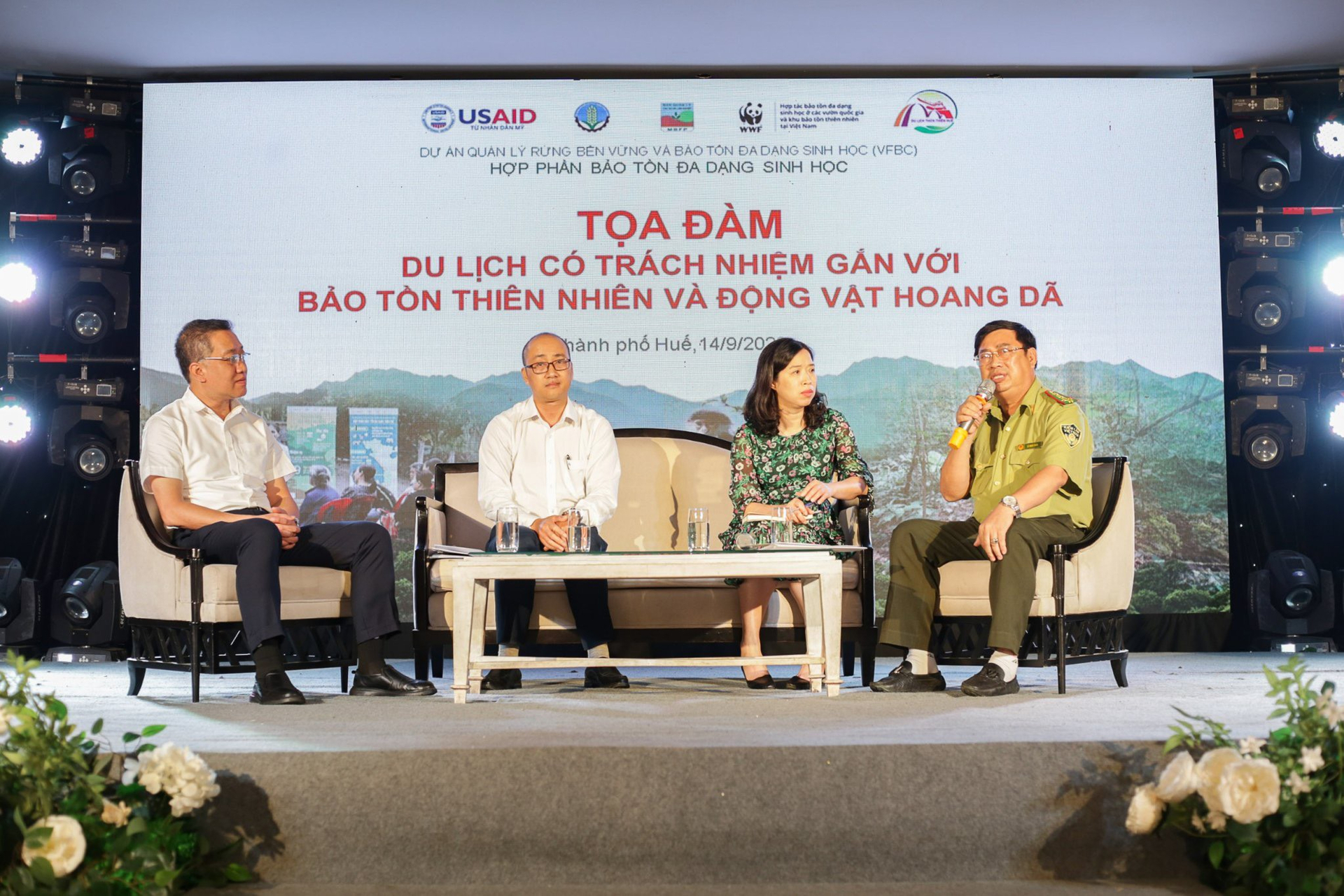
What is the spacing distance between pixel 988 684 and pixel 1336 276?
3351mm

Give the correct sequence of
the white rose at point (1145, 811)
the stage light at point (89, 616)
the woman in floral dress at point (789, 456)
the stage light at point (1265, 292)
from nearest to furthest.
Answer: the white rose at point (1145, 811) < the woman in floral dress at point (789, 456) < the stage light at point (89, 616) < the stage light at point (1265, 292)

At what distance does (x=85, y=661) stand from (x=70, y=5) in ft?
8.80

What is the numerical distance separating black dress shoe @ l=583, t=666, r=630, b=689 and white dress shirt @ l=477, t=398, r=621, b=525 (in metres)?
0.49

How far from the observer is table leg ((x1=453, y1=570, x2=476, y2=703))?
3264 mm

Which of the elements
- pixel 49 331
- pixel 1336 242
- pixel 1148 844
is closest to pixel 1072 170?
pixel 1336 242

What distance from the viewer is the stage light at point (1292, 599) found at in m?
5.40

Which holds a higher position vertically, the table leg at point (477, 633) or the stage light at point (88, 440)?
the stage light at point (88, 440)

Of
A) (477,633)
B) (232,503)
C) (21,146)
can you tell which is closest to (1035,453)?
(477,633)

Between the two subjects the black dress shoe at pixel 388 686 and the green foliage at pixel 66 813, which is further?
the black dress shoe at pixel 388 686

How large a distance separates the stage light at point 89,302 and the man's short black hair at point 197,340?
2.14 meters

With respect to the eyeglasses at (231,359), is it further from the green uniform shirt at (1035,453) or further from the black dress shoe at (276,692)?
the green uniform shirt at (1035,453)

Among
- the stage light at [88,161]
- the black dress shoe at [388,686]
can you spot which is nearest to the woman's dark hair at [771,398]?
the black dress shoe at [388,686]

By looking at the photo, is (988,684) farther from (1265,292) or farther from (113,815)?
(1265,292)

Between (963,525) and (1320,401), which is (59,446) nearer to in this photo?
(963,525)
